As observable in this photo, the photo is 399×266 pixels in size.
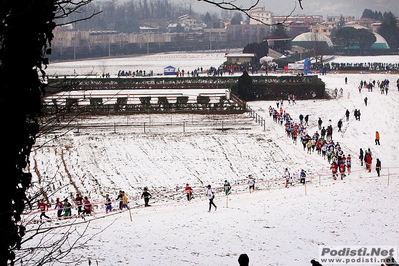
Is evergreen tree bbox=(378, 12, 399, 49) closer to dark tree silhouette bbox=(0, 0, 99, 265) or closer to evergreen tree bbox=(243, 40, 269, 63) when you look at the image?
evergreen tree bbox=(243, 40, 269, 63)

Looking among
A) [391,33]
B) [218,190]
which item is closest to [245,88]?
[218,190]

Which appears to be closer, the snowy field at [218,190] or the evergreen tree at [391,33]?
the snowy field at [218,190]

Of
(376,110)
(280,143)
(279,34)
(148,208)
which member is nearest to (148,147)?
(280,143)

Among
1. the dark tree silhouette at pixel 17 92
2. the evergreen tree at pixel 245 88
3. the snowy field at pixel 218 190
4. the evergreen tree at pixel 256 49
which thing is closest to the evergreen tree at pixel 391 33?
the evergreen tree at pixel 256 49

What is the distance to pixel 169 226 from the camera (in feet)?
50.1

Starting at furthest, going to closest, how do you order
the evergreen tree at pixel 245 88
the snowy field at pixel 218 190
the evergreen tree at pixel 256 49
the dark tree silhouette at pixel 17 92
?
the evergreen tree at pixel 256 49 → the evergreen tree at pixel 245 88 → the snowy field at pixel 218 190 → the dark tree silhouette at pixel 17 92

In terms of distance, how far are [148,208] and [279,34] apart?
7484 cm

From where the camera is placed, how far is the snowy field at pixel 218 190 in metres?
13.2

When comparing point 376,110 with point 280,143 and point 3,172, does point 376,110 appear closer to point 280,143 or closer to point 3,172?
point 280,143

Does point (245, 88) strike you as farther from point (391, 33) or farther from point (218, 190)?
point (391, 33)

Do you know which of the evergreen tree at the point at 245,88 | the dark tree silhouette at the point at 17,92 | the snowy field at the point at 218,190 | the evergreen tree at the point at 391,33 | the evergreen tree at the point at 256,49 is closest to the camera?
the dark tree silhouette at the point at 17,92

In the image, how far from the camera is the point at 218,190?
2105 cm

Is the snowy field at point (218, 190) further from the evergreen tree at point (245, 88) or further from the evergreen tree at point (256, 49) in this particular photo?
the evergreen tree at point (256, 49)

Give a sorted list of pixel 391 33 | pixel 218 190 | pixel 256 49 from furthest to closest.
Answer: pixel 391 33 → pixel 256 49 → pixel 218 190
